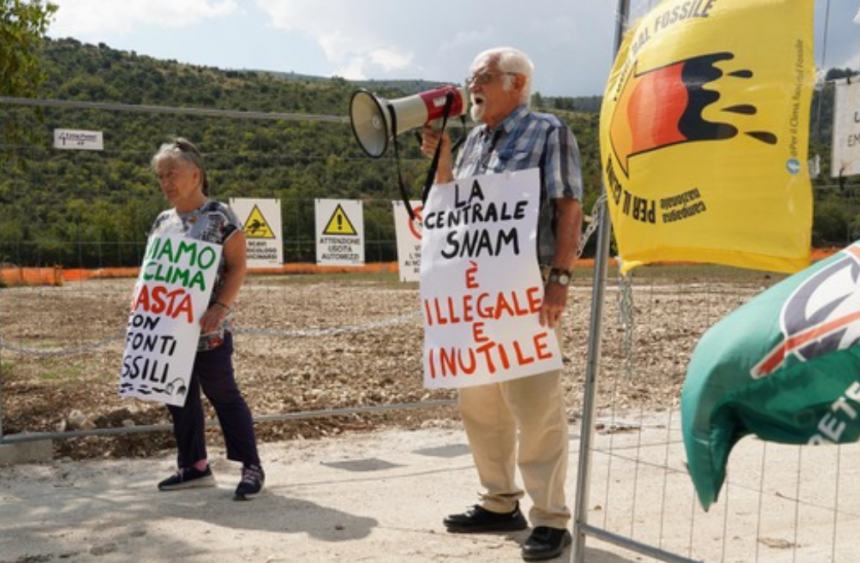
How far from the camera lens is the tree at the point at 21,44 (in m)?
8.67

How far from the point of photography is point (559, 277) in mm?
4578

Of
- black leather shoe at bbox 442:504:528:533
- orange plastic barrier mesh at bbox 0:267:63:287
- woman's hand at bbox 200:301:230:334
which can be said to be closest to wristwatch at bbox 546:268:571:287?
black leather shoe at bbox 442:504:528:533

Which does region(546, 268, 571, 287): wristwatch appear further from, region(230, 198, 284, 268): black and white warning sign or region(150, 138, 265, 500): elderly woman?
region(230, 198, 284, 268): black and white warning sign

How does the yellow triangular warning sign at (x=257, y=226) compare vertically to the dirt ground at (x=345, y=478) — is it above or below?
above

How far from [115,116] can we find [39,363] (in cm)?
517

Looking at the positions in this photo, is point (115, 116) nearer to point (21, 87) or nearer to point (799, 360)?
point (21, 87)

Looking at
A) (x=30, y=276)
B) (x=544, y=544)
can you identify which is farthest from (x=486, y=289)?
(x=30, y=276)

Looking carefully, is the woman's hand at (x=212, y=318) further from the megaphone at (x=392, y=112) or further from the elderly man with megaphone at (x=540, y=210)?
the elderly man with megaphone at (x=540, y=210)

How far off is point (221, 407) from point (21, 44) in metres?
4.64

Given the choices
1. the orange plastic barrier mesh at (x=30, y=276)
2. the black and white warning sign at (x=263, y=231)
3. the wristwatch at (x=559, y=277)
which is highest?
the black and white warning sign at (x=263, y=231)

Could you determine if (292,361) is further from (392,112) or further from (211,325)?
(392,112)

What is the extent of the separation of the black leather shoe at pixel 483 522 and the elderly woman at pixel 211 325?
1.31 metres

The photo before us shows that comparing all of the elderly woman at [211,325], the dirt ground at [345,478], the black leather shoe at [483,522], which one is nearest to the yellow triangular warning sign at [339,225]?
the dirt ground at [345,478]

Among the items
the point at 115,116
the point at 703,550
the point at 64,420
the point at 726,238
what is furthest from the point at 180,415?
the point at 726,238
